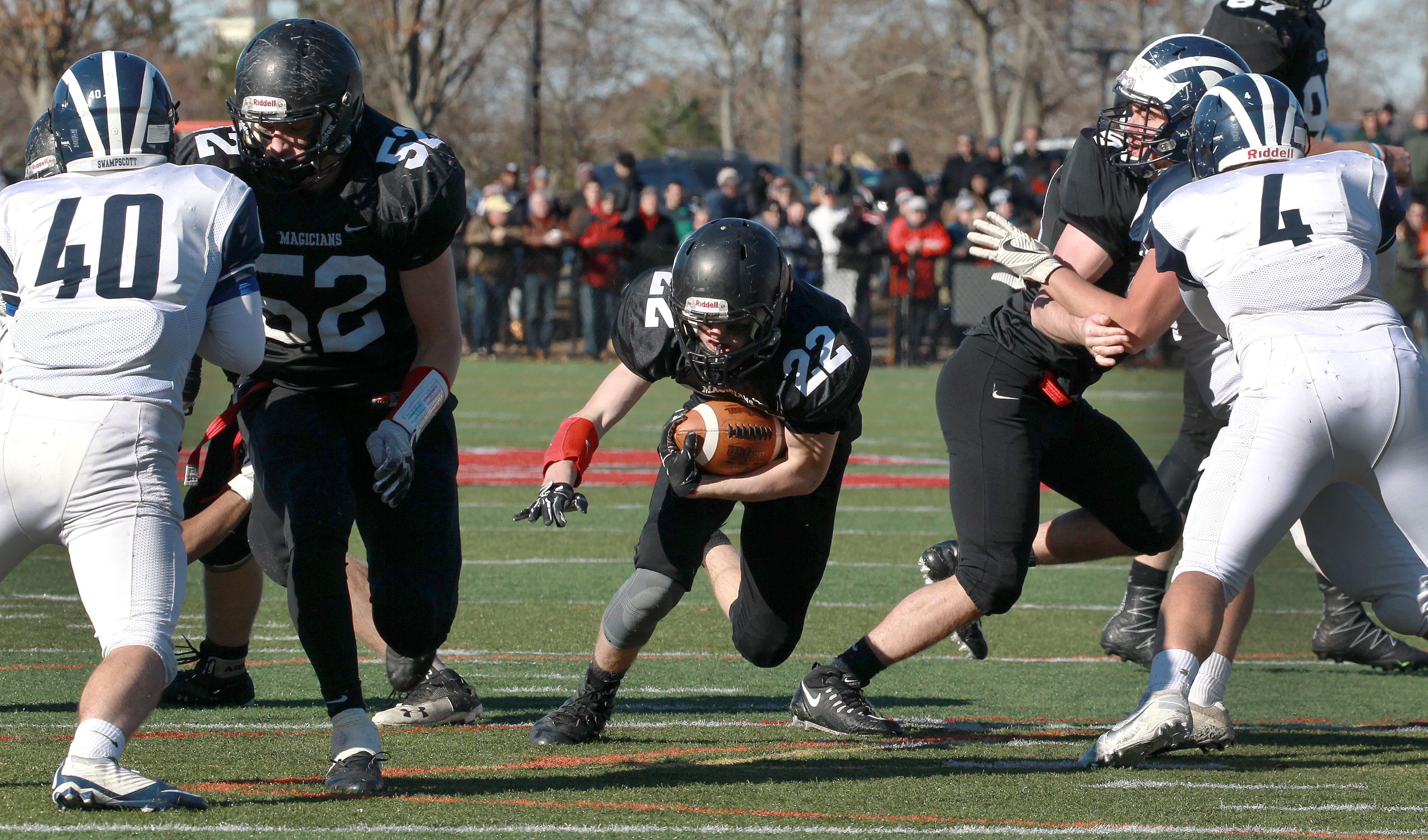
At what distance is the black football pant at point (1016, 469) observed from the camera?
14.2 ft

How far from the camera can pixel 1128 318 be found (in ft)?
13.5

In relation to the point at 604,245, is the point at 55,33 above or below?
above

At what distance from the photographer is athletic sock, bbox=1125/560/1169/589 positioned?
17.8 ft

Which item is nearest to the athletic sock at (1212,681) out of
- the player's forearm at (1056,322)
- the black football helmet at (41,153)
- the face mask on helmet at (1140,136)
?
the player's forearm at (1056,322)

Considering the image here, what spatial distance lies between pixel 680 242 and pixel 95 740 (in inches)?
506

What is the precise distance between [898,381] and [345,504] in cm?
1184

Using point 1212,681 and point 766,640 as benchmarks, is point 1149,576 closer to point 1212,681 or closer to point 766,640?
point 1212,681

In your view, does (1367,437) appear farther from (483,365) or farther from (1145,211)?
(483,365)

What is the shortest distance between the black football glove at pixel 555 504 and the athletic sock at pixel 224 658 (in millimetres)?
1177

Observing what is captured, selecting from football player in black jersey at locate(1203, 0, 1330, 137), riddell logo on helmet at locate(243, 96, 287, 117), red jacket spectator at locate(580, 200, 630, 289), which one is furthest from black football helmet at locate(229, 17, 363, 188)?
red jacket spectator at locate(580, 200, 630, 289)

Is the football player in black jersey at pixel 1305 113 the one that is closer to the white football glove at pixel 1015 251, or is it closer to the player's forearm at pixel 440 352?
the white football glove at pixel 1015 251

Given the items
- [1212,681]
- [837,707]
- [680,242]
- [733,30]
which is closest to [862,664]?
[837,707]

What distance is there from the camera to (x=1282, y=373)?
3.72 m

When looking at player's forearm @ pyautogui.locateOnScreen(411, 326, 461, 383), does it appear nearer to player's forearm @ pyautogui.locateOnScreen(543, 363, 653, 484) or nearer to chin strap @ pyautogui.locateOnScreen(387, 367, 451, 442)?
chin strap @ pyautogui.locateOnScreen(387, 367, 451, 442)
